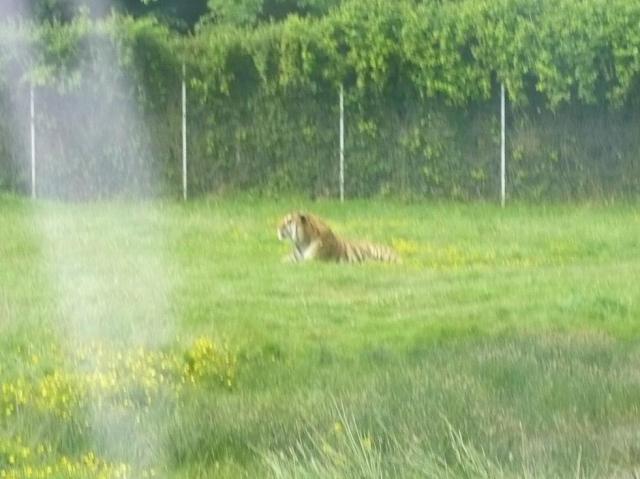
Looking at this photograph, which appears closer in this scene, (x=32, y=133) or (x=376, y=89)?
(x=32, y=133)

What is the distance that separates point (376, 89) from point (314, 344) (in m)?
1.58

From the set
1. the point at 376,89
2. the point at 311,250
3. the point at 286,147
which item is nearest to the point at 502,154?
the point at 376,89

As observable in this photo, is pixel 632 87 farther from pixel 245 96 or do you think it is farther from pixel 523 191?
pixel 245 96

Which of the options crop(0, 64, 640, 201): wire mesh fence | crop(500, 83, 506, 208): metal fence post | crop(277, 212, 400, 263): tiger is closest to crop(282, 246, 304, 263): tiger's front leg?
crop(277, 212, 400, 263): tiger

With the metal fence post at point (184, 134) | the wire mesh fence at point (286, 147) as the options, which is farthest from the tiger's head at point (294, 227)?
the metal fence post at point (184, 134)

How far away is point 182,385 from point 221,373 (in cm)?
10

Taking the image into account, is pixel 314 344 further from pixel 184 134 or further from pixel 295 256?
pixel 184 134

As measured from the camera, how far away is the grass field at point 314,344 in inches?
135

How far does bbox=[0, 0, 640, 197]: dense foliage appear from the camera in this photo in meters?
4.94

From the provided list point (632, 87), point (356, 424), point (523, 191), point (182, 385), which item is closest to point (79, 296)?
point (182, 385)

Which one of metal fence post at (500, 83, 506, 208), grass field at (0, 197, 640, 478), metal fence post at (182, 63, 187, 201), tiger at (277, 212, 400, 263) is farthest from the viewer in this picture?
metal fence post at (500, 83, 506, 208)

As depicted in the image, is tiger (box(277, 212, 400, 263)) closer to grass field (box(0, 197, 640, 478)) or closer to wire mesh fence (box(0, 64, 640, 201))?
grass field (box(0, 197, 640, 478))

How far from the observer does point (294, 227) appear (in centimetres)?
467

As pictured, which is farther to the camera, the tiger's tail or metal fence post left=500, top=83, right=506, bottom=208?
metal fence post left=500, top=83, right=506, bottom=208
